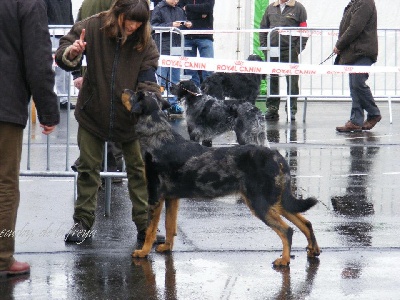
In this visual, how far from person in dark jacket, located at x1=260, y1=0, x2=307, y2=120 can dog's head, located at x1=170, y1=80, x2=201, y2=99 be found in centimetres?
399

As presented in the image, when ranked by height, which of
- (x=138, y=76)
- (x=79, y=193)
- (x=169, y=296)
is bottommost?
(x=169, y=296)

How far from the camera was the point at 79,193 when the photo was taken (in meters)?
7.05

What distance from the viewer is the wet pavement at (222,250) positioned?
5.80 m

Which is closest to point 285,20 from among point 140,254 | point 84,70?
point 84,70

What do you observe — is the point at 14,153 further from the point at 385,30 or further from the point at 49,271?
the point at 385,30

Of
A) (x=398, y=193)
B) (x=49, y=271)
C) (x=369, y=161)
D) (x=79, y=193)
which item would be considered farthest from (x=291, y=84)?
(x=49, y=271)

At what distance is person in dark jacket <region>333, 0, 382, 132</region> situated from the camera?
1290 centimetres

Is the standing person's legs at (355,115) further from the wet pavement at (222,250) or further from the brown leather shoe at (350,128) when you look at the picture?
the wet pavement at (222,250)

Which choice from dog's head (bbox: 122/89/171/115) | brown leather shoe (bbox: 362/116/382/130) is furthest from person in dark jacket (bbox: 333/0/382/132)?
dog's head (bbox: 122/89/171/115)

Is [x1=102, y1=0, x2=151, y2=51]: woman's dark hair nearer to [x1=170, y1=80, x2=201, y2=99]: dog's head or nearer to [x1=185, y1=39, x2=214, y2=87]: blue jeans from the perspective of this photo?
[x1=170, y1=80, x2=201, y2=99]: dog's head

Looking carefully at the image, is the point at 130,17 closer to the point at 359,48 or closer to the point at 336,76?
the point at 359,48

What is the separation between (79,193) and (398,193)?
337cm

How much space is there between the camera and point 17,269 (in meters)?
6.05

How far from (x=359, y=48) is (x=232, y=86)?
204 centimetres
